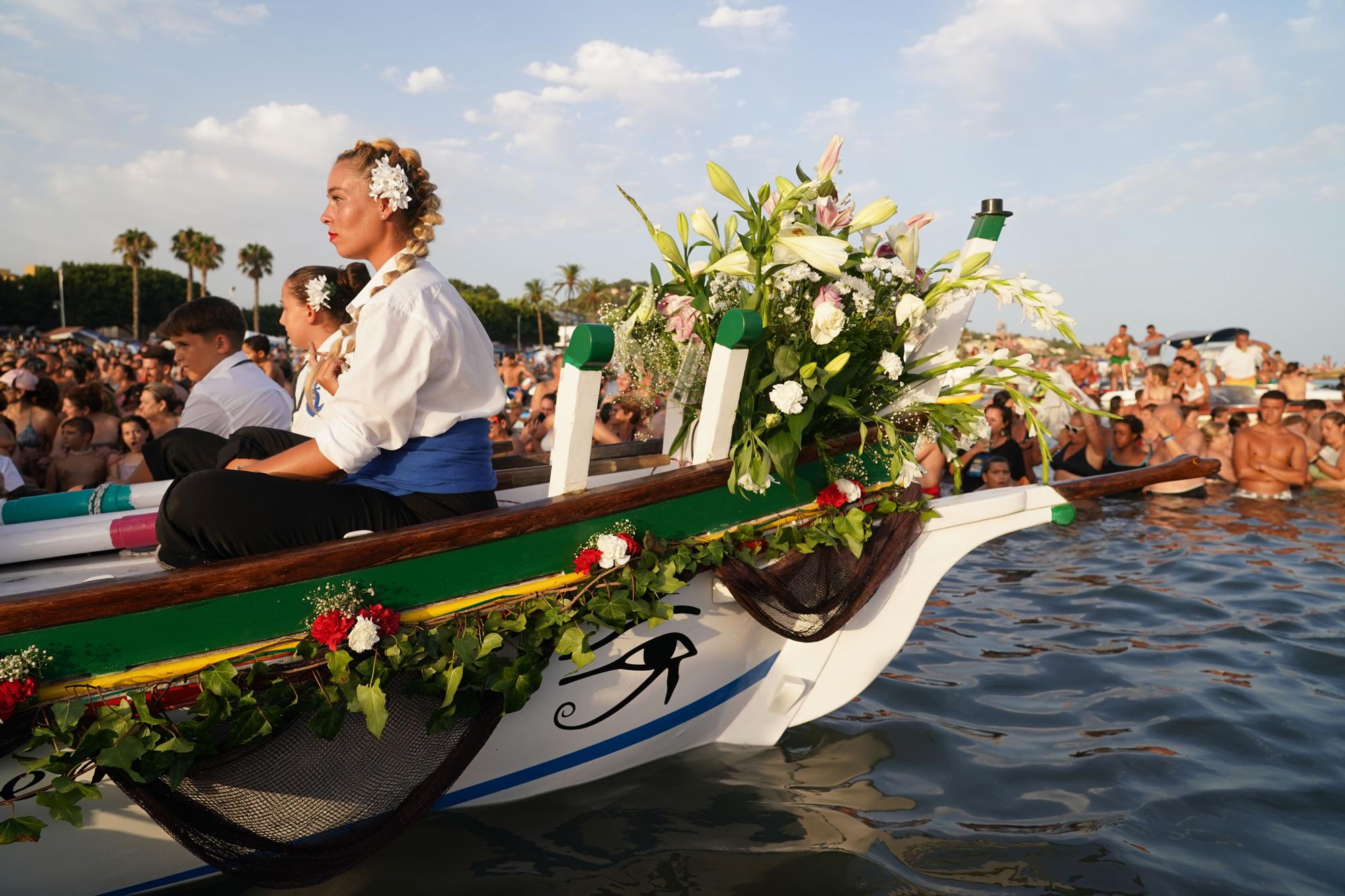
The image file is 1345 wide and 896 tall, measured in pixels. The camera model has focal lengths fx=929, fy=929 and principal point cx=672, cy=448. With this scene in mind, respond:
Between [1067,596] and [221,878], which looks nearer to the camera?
[221,878]

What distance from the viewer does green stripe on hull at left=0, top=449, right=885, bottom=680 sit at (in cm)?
239

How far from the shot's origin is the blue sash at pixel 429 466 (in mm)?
2969

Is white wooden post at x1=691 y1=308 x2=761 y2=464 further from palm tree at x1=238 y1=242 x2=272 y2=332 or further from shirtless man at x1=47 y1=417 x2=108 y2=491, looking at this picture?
palm tree at x1=238 y1=242 x2=272 y2=332

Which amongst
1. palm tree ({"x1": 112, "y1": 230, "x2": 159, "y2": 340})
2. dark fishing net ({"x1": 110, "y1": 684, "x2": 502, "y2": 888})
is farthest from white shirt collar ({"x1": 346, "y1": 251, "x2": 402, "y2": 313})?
palm tree ({"x1": 112, "y1": 230, "x2": 159, "y2": 340})

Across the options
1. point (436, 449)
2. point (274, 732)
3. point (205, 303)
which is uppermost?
point (205, 303)

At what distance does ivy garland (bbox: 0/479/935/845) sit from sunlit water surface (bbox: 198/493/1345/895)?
2.64ft

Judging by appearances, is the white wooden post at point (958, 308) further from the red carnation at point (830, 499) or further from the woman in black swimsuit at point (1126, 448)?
the woman in black swimsuit at point (1126, 448)

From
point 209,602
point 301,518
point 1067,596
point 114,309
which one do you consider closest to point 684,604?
Answer: point 301,518

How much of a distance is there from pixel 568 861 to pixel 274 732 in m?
1.22

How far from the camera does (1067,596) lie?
22.5ft

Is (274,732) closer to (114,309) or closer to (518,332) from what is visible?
(114,309)

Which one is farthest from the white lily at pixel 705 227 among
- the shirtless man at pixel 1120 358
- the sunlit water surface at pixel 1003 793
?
the shirtless man at pixel 1120 358

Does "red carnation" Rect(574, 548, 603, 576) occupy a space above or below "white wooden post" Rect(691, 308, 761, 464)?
below

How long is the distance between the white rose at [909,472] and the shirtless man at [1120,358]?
18.9 m
